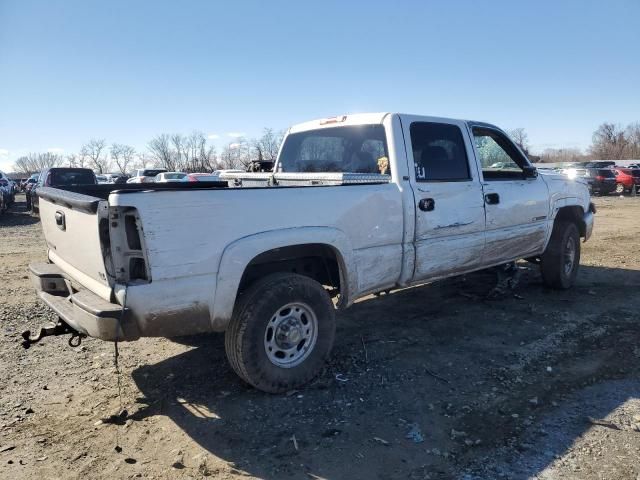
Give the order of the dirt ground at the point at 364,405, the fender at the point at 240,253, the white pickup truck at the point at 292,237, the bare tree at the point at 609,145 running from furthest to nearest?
1. the bare tree at the point at 609,145
2. the fender at the point at 240,253
3. the white pickup truck at the point at 292,237
4. the dirt ground at the point at 364,405

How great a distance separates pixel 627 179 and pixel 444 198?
28.1 metres

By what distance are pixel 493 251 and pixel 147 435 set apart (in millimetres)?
3683

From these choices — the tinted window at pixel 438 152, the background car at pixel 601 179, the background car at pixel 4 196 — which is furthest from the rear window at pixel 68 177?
the background car at pixel 601 179

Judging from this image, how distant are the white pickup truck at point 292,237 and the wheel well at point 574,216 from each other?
90 centimetres

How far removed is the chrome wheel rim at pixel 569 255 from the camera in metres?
6.38

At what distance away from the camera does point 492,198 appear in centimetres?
500

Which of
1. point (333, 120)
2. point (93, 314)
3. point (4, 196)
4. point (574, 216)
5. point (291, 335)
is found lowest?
point (291, 335)

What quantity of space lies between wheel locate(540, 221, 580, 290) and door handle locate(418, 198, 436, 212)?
2.68 m

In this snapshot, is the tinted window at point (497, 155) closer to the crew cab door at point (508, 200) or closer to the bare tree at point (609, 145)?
the crew cab door at point (508, 200)

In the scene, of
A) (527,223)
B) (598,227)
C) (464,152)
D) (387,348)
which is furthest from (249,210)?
(598,227)

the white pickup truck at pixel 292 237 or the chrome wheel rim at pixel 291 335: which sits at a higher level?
the white pickup truck at pixel 292 237

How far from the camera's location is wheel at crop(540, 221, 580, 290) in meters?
Result: 6.22

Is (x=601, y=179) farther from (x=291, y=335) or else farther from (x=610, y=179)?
(x=291, y=335)

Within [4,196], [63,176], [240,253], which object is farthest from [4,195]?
[240,253]
